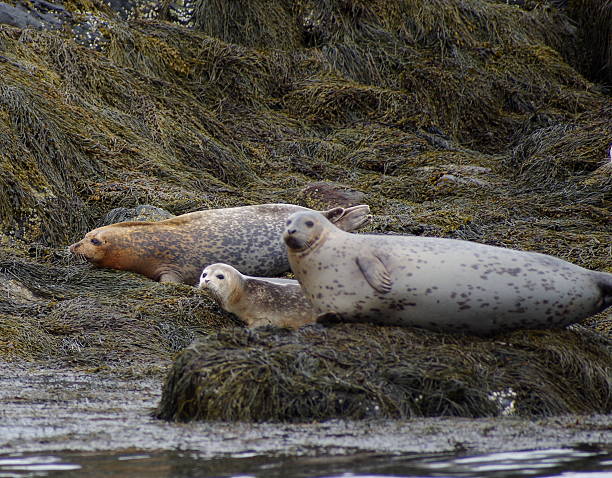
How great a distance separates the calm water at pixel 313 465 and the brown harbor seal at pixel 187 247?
4.04 metres

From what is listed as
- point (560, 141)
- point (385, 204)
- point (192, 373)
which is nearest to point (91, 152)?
point (385, 204)

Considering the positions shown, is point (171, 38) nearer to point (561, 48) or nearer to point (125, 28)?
point (125, 28)

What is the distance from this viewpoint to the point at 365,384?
14.0ft

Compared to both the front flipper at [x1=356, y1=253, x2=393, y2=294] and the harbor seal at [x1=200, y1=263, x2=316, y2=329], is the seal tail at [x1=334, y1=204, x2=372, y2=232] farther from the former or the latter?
the front flipper at [x1=356, y1=253, x2=393, y2=294]

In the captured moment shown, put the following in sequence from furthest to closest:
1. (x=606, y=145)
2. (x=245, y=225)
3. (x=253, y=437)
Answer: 1. (x=606, y=145)
2. (x=245, y=225)
3. (x=253, y=437)

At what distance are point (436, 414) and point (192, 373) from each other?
0.95 metres

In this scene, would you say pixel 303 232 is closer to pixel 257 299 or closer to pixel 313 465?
pixel 257 299

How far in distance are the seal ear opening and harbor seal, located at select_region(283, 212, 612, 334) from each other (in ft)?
4.67

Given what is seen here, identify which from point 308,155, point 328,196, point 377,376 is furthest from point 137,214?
point 377,376

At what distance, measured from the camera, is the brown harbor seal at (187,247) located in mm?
7445

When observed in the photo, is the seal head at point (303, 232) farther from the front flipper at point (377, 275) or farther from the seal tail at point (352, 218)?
the seal tail at point (352, 218)

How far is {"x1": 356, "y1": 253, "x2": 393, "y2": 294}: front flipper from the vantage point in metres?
4.84

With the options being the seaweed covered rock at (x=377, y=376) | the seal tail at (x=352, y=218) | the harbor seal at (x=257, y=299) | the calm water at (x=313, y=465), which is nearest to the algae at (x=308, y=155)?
the seaweed covered rock at (x=377, y=376)

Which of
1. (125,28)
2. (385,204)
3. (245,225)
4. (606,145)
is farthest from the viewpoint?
(125,28)
